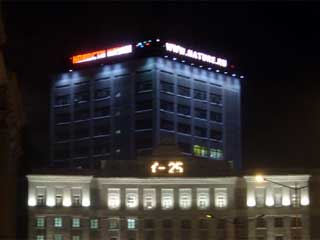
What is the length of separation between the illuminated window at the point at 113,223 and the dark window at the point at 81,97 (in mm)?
42981

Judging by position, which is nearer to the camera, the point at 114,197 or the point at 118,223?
the point at 118,223

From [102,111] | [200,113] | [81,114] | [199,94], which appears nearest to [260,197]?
[200,113]

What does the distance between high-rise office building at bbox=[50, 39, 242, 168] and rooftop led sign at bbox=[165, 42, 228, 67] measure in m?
0.17

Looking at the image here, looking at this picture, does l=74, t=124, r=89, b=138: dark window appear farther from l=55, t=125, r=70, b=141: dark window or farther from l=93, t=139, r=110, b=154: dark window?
l=93, t=139, r=110, b=154: dark window

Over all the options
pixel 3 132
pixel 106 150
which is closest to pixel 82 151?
pixel 106 150

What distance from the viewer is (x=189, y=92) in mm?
158500

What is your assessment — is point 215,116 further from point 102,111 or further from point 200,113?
point 102,111

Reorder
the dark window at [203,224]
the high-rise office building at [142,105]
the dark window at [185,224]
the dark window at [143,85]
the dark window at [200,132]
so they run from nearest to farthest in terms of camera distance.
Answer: the dark window at [203,224] < the dark window at [185,224] < the high-rise office building at [142,105] < the dark window at [143,85] < the dark window at [200,132]

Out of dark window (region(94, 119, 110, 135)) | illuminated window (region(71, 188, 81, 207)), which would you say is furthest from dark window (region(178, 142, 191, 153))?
illuminated window (region(71, 188, 81, 207))

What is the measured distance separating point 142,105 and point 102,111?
811cm

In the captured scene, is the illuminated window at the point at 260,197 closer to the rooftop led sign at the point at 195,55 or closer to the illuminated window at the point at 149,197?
the illuminated window at the point at 149,197

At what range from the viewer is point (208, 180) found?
12100cm

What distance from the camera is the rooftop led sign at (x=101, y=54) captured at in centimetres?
15550

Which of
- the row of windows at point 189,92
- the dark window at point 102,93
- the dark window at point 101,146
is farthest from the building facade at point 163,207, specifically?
the dark window at point 102,93
